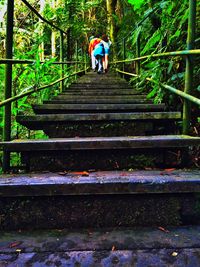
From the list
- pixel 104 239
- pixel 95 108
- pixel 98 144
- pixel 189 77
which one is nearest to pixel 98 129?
pixel 95 108

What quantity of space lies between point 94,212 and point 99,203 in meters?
0.05

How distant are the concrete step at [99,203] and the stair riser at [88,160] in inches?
16.4

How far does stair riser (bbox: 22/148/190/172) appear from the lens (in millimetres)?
2002

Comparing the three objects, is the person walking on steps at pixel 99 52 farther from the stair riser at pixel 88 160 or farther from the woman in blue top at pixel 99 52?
the stair riser at pixel 88 160

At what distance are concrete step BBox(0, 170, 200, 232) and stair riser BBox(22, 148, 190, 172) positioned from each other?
0.42 m

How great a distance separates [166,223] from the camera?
1.56 m

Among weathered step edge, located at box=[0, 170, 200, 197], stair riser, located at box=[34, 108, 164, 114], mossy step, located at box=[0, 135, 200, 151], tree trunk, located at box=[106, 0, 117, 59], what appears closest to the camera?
weathered step edge, located at box=[0, 170, 200, 197]

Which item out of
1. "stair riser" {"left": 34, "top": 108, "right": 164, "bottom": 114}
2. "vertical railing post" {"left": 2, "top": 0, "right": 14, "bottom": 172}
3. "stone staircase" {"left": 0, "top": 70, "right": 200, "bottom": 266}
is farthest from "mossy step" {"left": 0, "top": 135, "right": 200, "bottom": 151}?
"stair riser" {"left": 34, "top": 108, "right": 164, "bottom": 114}

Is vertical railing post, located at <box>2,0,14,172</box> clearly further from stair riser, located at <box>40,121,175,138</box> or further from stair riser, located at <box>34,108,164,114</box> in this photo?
stair riser, located at <box>34,108,164,114</box>

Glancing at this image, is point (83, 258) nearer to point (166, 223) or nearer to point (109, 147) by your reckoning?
point (166, 223)

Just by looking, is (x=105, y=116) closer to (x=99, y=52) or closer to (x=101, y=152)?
(x=101, y=152)

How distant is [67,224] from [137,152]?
68 centimetres

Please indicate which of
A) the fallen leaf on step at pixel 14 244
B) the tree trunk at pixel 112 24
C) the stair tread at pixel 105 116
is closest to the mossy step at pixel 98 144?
the stair tread at pixel 105 116

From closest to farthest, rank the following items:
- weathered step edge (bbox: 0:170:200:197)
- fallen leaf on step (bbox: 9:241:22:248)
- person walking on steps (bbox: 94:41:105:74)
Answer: fallen leaf on step (bbox: 9:241:22:248), weathered step edge (bbox: 0:170:200:197), person walking on steps (bbox: 94:41:105:74)
